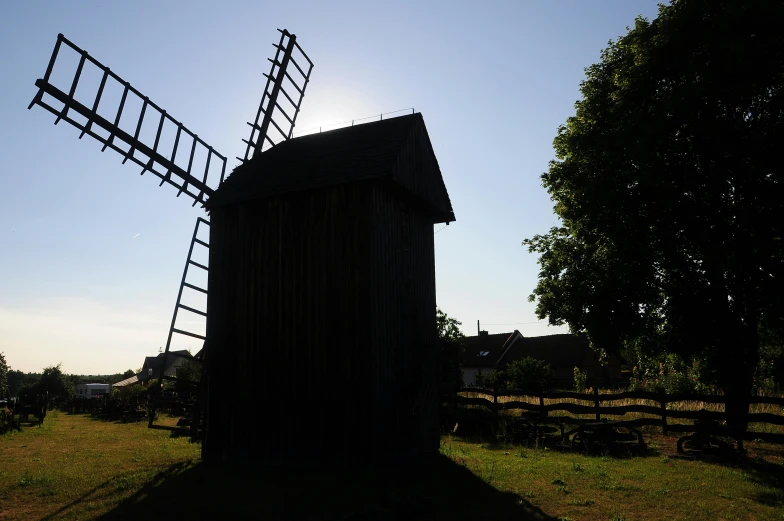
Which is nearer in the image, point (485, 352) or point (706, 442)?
point (706, 442)

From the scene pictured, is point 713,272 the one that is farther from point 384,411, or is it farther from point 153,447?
point 153,447

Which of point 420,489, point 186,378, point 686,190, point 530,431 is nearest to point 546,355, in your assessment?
point 186,378

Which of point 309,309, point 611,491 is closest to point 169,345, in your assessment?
point 309,309

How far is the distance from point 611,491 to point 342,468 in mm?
5532

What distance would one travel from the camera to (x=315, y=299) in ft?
43.2

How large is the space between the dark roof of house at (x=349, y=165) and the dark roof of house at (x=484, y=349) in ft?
139

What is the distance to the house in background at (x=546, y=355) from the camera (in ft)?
168

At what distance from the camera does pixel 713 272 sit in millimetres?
16375

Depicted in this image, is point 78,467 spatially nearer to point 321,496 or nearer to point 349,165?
point 321,496

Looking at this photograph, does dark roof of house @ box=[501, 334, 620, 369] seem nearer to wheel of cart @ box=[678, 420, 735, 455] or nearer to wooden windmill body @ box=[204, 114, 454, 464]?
wheel of cart @ box=[678, 420, 735, 455]

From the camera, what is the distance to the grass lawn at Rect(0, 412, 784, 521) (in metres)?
8.95

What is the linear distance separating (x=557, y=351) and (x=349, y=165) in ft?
146

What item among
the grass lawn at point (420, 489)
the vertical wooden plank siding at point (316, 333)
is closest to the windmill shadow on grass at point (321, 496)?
the grass lawn at point (420, 489)

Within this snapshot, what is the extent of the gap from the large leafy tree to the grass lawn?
408cm
